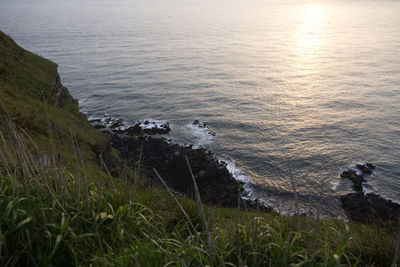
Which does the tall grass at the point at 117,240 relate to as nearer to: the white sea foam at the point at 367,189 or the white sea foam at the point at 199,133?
the white sea foam at the point at 367,189

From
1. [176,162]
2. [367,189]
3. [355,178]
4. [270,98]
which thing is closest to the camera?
[367,189]

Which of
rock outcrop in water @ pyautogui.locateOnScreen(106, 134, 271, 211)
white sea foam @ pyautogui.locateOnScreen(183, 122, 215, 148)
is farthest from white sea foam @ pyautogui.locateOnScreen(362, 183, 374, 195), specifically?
white sea foam @ pyautogui.locateOnScreen(183, 122, 215, 148)

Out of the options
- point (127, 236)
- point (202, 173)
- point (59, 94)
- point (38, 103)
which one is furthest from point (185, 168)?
point (127, 236)

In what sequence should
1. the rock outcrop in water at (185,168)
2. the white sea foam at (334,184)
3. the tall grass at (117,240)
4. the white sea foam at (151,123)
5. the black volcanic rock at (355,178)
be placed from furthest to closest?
the white sea foam at (151,123), the white sea foam at (334,184), the black volcanic rock at (355,178), the rock outcrop in water at (185,168), the tall grass at (117,240)

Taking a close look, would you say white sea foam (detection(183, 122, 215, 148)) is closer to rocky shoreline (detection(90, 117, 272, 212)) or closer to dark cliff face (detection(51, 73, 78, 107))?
rocky shoreline (detection(90, 117, 272, 212))

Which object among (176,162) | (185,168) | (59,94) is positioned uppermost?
(59,94)

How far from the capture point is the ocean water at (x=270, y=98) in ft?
86.8

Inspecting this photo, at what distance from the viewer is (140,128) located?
34219 millimetres

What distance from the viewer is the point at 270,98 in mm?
43750

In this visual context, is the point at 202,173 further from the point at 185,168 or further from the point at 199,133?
the point at 199,133

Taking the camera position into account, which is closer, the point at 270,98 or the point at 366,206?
the point at 366,206

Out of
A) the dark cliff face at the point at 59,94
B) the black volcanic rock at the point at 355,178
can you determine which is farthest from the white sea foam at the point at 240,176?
the dark cliff face at the point at 59,94

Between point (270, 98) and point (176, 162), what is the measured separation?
2248cm

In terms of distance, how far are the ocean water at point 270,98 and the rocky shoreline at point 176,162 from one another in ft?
5.27
